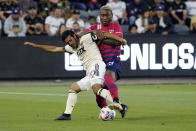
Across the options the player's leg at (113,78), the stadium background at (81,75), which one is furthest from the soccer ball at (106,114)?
the stadium background at (81,75)

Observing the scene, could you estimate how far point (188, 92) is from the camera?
1936 cm

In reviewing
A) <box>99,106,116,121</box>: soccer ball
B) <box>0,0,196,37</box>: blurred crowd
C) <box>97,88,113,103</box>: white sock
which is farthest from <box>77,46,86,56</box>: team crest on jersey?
<box>0,0,196,37</box>: blurred crowd

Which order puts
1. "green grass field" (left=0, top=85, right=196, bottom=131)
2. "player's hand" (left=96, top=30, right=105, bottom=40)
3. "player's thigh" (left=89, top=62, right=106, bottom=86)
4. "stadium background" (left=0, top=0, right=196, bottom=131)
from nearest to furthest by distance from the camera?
"green grass field" (left=0, top=85, right=196, bottom=131) → "player's thigh" (left=89, top=62, right=106, bottom=86) → "player's hand" (left=96, top=30, right=105, bottom=40) → "stadium background" (left=0, top=0, right=196, bottom=131)

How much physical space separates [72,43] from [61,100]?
17.4 ft

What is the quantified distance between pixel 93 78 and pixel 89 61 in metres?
0.37

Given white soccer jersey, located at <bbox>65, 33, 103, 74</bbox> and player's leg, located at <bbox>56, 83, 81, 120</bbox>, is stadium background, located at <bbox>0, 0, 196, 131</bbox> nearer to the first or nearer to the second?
player's leg, located at <bbox>56, 83, 81, 120</bbox>

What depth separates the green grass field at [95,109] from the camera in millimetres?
11102

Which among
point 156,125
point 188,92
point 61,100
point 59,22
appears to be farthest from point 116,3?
point 156,125

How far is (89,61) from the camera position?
490 inches

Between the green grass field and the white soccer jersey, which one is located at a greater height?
the white soccer jersey

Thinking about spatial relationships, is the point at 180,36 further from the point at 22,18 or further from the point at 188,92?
the point at 22,18

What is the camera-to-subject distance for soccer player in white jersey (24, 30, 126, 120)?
1218cm

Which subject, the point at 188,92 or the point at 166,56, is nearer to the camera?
the point at 188,92

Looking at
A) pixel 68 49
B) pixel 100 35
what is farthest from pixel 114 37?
pixel 68 49
